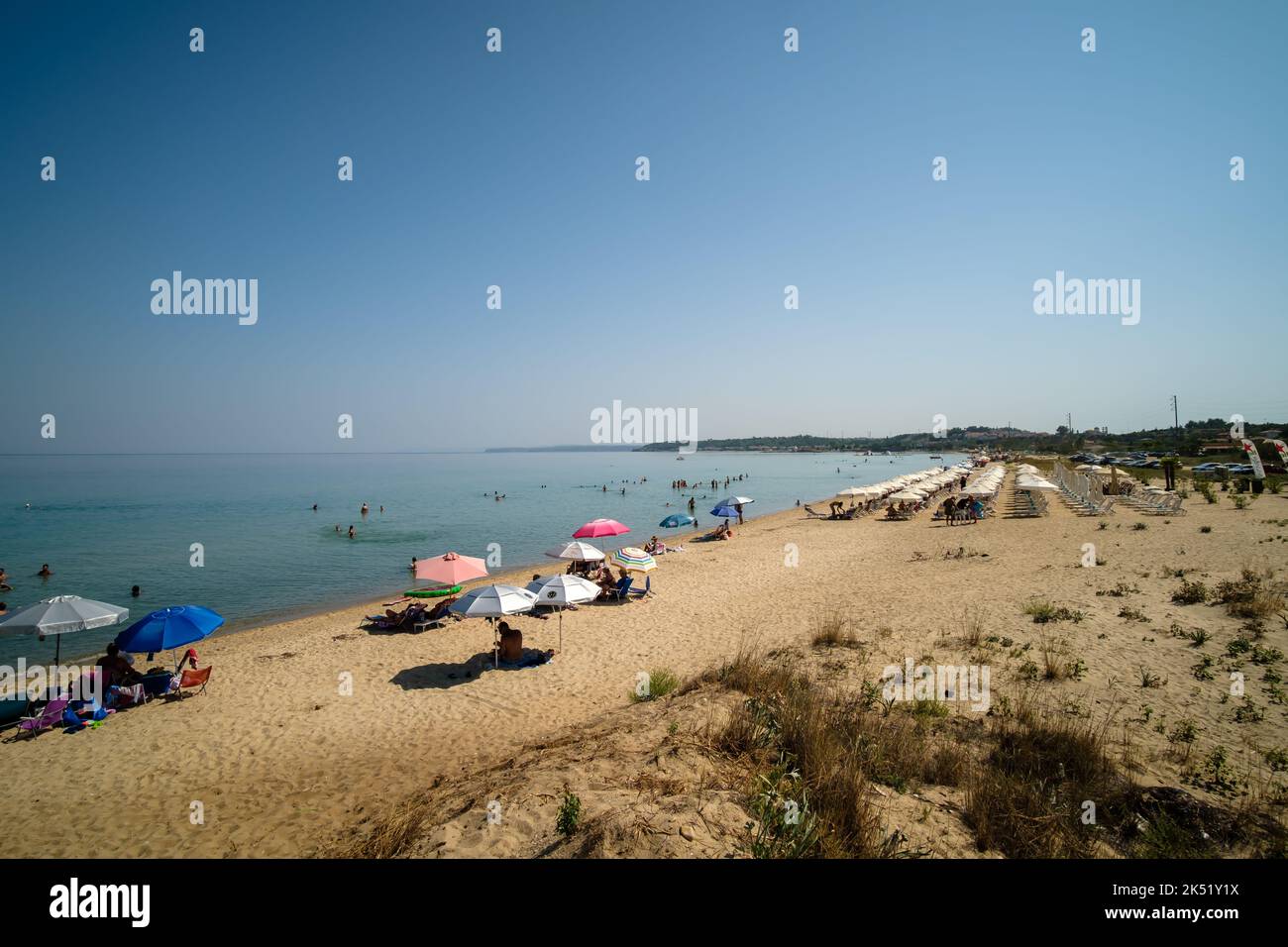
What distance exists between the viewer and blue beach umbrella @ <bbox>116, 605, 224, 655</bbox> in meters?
9.77

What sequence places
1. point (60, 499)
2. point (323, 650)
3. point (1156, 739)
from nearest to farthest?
1. point (1156, 739)
2. point (323, 650)
3. point (60, 499)

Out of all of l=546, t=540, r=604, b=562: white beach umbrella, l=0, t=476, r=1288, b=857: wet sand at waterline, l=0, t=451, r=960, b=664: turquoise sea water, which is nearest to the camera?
l=0, t=476, r=1288, b=857: wet sand at waterline

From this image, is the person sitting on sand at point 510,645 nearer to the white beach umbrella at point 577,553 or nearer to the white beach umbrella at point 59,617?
the white beach umbrella at point 577,553

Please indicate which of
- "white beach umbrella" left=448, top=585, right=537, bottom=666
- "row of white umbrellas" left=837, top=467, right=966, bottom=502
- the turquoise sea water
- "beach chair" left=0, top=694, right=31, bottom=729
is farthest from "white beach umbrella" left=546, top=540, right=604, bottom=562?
"row of white umbrellas" left=837, top=467, right=966, bottom=502

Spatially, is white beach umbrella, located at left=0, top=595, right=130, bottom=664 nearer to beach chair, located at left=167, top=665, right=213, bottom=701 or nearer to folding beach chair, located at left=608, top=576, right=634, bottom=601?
beach chair, located at left=167, top=665, right=213, bottom=701

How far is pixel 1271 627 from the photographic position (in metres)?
9.41

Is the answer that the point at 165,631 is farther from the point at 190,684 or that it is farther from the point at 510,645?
the point at 510,645

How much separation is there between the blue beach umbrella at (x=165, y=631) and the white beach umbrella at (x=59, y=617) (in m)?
0.37

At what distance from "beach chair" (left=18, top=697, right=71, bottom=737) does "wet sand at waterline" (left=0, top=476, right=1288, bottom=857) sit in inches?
9.1

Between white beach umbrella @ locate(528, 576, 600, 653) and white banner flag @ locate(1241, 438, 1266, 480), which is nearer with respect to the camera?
white beach umbrella @ locate(528, 576, 600, 653)
